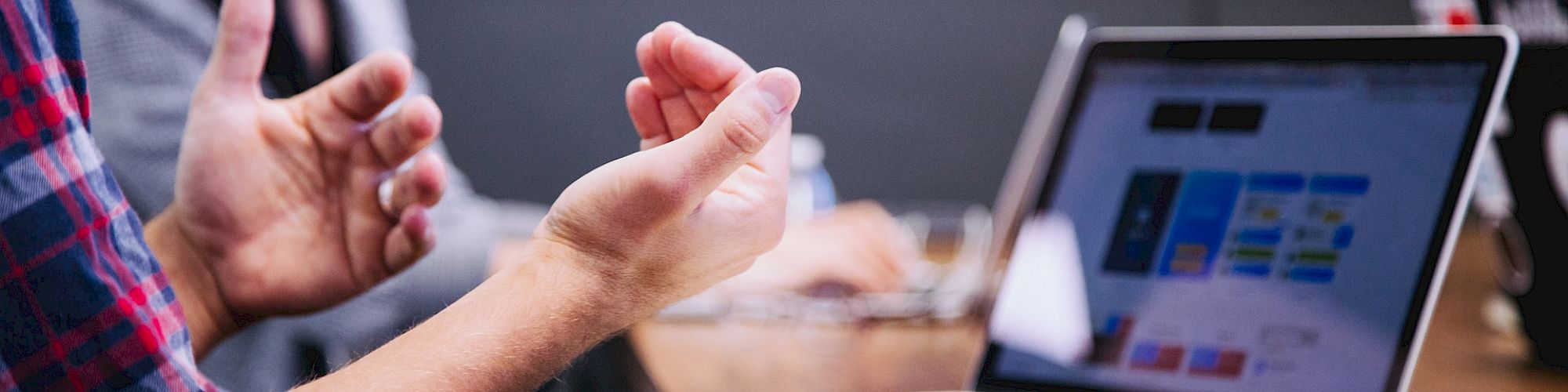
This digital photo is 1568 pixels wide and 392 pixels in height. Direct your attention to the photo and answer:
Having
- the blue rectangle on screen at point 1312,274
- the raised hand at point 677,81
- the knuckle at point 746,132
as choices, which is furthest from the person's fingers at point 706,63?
the blue rectangle on screen at point 1312,274

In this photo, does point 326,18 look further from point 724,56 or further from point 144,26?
point 724,56

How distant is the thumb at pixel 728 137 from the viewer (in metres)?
0.48

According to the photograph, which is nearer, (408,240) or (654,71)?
(654,71)

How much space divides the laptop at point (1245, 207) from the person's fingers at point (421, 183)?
Answer: 1.29 ft

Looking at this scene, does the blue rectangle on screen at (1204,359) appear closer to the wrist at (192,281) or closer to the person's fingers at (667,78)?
the person's fingers at (667,78)

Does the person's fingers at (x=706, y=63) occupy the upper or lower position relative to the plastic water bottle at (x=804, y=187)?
upper

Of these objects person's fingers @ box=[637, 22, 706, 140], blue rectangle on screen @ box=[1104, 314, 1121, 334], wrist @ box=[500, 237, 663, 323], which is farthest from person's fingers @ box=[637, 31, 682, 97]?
blue rectangle on screen @ box=[1104, 314, 1121, 334]

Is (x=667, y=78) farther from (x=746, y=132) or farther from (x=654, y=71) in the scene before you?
(x=746, y=132)

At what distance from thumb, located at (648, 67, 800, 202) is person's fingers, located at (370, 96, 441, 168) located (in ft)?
1.08

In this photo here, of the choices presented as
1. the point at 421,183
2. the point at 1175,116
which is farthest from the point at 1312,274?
the point at 421,183

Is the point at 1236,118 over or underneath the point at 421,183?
over

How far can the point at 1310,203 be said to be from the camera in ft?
2.30

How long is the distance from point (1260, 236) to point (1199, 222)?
0.04 m

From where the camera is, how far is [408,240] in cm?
80
